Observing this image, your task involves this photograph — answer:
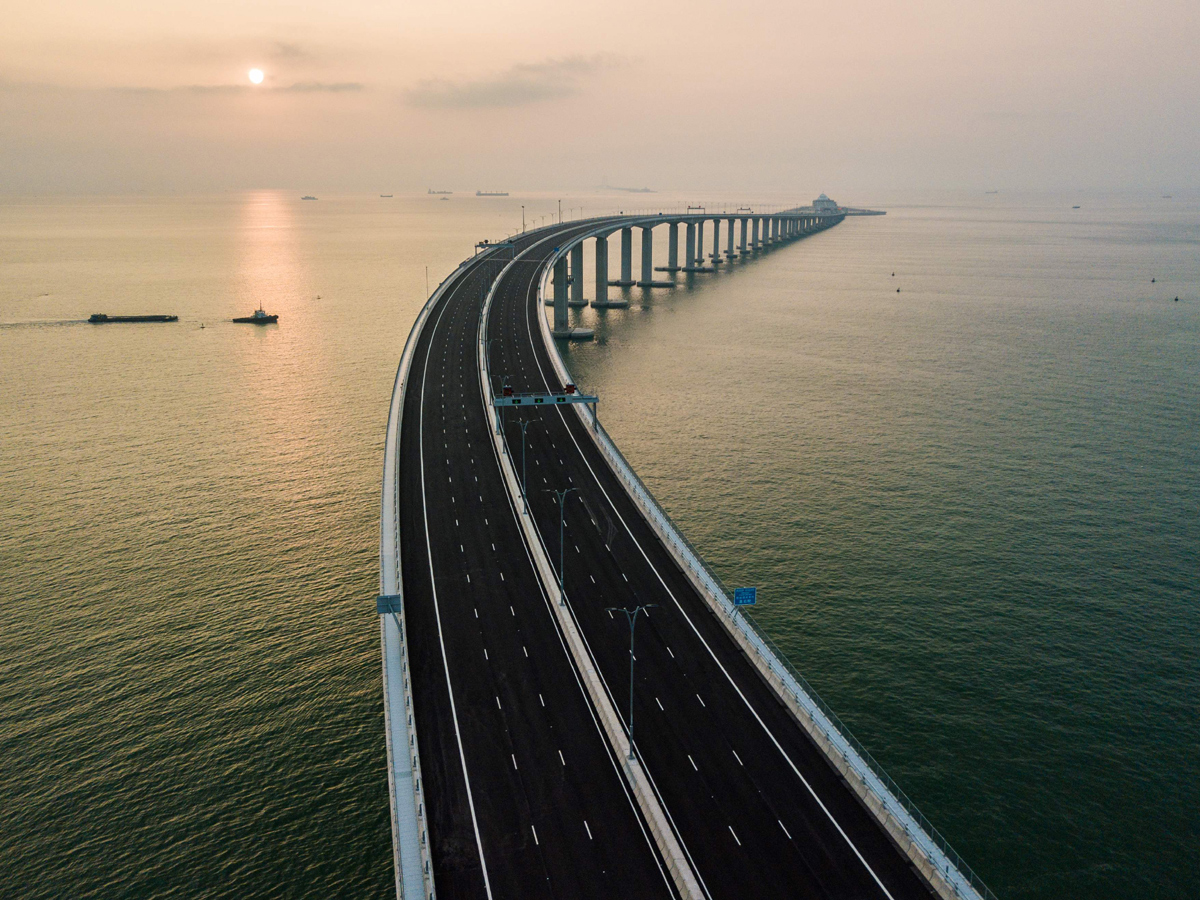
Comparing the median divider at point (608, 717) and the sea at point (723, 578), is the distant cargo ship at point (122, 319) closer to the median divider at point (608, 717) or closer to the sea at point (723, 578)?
the sea at point (723, 578)

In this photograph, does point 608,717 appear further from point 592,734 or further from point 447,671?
point 447,671

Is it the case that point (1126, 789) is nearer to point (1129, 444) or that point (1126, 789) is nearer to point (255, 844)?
point (255, 844)

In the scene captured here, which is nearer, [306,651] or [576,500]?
[306,651]

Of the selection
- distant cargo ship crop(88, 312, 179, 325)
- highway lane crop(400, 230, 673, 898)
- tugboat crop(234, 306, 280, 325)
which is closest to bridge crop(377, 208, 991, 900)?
highway lane crop(400, 230, 673, 898)

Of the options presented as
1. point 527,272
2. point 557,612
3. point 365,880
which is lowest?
point 365,880

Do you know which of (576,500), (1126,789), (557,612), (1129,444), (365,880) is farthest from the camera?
(1129,444)

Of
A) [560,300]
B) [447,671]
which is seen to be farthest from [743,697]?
[560,300]

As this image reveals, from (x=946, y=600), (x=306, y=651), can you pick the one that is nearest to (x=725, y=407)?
(x=946, y=600)

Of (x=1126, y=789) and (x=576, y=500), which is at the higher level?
(x=576, y=500)
